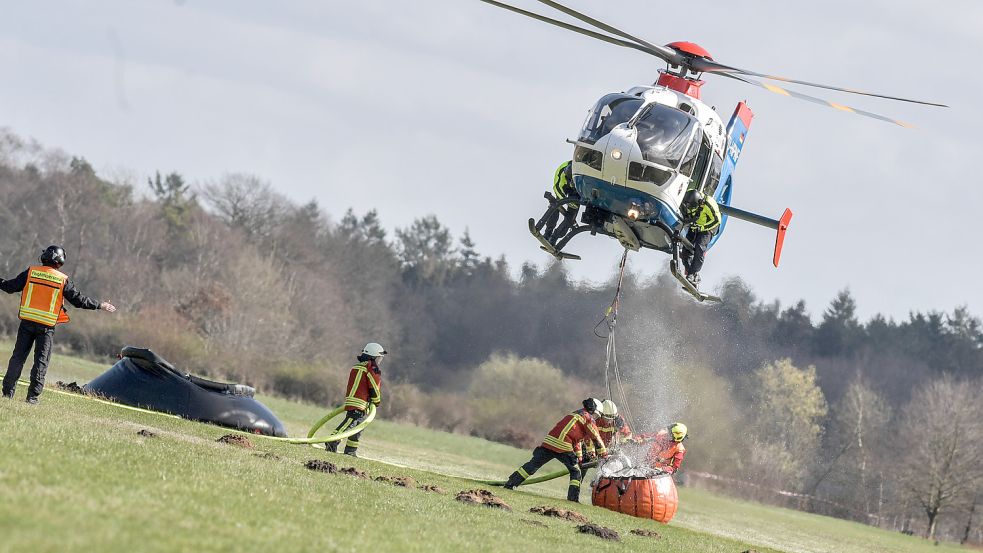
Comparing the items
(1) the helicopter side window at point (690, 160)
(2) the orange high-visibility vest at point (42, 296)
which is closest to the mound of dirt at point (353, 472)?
(2) the orange high-visibility vest at point (42, 296)

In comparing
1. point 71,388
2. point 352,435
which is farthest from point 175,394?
point 352,435

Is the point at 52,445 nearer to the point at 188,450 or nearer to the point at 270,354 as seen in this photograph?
the point at 188,450

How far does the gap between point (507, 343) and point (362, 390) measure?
25.4 meters

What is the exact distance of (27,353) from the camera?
55.4ft

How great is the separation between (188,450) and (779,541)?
16483 millimetres

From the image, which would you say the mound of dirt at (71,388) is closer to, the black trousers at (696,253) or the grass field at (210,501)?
the grass field at (210,501)

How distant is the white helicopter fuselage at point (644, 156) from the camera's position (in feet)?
67.4

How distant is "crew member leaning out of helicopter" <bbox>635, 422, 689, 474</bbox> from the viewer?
22.0 metres

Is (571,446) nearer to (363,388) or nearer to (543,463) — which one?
(543,463)

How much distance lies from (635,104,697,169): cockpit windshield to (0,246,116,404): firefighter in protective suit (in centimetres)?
918

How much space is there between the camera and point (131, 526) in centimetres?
962

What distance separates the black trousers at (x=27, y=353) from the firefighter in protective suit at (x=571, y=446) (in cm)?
826

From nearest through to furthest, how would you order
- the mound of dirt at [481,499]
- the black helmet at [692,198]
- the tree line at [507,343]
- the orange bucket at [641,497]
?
the mound of dirt at [481,499] → the orange bucket at [641,497] → the black helmet at [692,198] → the tree line at [507,343]

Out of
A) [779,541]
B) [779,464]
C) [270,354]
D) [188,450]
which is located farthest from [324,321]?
[188,450]
